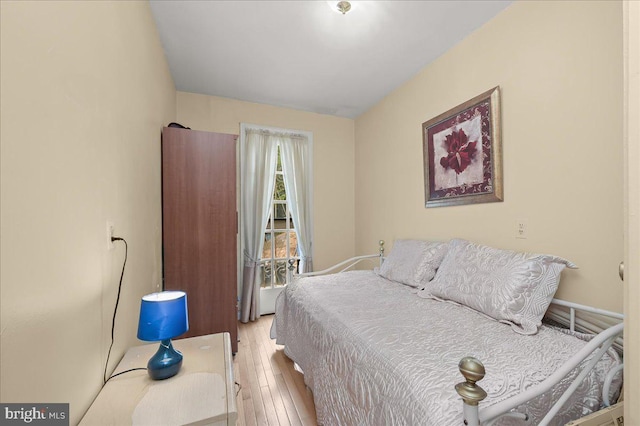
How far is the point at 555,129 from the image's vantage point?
5.48ft

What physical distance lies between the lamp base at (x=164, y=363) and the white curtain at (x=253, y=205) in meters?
2.21

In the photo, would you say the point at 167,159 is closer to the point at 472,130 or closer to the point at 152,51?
the point at 152,51

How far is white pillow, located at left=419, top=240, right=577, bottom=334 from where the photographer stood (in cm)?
145

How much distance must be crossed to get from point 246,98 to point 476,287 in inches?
120

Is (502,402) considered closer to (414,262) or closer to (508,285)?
(508,285)

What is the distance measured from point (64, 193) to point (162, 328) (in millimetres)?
572

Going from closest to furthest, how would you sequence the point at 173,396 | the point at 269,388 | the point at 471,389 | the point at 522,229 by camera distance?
the point at 471,389
the point at 173,396
the point at 522,229
the point at 269,388

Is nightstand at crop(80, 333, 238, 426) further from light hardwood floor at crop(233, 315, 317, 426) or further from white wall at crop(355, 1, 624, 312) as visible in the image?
white wall at crop(355, 1, 624, 312)

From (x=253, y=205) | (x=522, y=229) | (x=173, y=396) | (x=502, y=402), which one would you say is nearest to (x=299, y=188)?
(x=253, y=205)

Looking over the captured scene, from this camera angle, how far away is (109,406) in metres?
0.93

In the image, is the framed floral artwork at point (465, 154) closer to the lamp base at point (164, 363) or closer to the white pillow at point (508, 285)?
the white pillow at point (508, 285)

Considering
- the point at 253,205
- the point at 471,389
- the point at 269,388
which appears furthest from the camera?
the point at 253,205

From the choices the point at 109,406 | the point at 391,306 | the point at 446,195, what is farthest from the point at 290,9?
the point at 109,406

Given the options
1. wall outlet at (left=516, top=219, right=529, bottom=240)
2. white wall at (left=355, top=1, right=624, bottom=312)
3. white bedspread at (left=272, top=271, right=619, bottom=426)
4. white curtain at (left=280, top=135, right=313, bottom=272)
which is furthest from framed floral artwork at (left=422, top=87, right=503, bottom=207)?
white curtain at (left=280, top=135, right=313, bottom=272)
